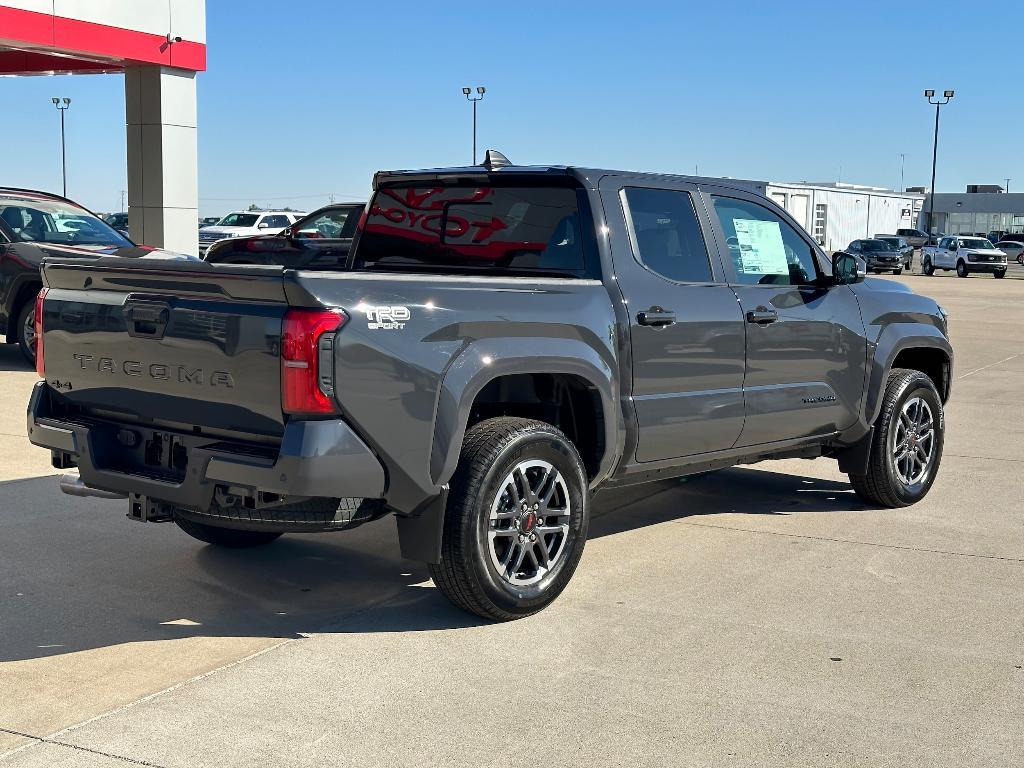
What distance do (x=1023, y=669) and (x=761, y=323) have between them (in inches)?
91.6

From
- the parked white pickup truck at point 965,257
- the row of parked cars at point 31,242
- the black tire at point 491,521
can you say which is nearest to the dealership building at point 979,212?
the parked white pickup truck at point 965,257

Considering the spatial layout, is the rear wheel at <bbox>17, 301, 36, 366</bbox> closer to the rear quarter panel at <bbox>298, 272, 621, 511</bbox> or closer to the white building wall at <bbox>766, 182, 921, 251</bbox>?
the rear quarter panel at <bbox>298, 272, 621, 511</bbox>

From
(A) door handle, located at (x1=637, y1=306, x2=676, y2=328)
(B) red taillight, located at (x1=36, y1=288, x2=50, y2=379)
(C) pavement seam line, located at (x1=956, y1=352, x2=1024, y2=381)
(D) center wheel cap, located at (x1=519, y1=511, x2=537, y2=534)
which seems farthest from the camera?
(C) pavement seam line, located at (x1=956, y1=352, x2=1024, y2=381)

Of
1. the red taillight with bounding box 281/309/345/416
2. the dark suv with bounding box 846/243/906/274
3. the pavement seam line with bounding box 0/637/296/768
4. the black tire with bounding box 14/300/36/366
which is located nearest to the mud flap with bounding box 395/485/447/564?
the pavement seam line with bounding box 0/637/296/768

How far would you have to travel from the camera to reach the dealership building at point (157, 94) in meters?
19.0

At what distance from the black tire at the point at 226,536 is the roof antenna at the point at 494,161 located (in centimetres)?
208

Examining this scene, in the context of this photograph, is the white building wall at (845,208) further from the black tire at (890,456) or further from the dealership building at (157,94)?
the black tire at (890,456)

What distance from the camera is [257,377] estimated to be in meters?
4.66

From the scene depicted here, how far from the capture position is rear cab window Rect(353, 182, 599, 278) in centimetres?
594

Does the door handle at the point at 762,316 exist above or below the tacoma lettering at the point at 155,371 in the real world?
above

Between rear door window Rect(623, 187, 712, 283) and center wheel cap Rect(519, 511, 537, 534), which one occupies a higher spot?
rear door window Rect(623, 187, 712, 283)

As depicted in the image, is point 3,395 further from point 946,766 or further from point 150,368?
point 946,766

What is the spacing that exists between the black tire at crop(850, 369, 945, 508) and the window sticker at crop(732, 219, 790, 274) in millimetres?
1194

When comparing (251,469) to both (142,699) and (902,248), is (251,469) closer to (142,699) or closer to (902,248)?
(142,699)
